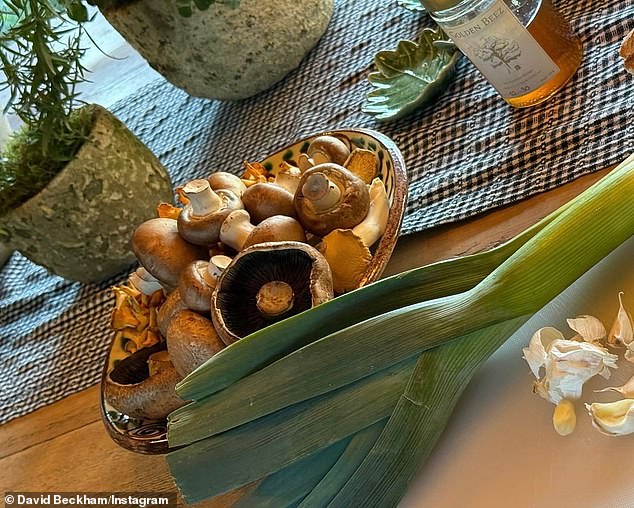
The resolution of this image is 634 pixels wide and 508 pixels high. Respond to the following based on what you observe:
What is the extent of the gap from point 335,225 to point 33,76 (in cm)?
46

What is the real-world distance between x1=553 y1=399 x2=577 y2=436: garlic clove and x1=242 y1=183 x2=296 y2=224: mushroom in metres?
0.32

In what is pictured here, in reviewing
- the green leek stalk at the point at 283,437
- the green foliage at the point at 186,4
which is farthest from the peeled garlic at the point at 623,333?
the green foliage at the point at 186,4

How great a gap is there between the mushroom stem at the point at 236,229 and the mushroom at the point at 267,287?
0.07m

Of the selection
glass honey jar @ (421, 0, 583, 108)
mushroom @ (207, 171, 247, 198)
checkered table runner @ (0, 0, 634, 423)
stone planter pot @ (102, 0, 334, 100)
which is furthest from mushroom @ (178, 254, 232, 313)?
stone planter pot @ (102, 0, 334, 100)

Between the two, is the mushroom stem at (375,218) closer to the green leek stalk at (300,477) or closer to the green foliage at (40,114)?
the green leek stalk at (300,477)

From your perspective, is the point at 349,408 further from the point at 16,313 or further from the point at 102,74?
the point at 102,74

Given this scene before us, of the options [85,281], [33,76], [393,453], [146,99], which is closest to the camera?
[393,453]

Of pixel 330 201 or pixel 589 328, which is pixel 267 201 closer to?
pixel 330 201

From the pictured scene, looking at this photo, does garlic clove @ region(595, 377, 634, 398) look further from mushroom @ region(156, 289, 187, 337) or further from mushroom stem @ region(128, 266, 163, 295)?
mushroom stem @ region(128, 266, 163, 295)

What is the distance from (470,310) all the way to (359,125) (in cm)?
49

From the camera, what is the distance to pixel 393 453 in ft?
1.70

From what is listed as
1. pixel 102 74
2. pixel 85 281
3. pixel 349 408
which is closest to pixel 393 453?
pixel 349 408

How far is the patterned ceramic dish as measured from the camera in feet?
2.18

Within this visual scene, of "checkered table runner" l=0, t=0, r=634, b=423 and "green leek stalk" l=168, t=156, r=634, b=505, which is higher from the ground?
"green leek stalk" l=168, t=156, r=634, b=505
